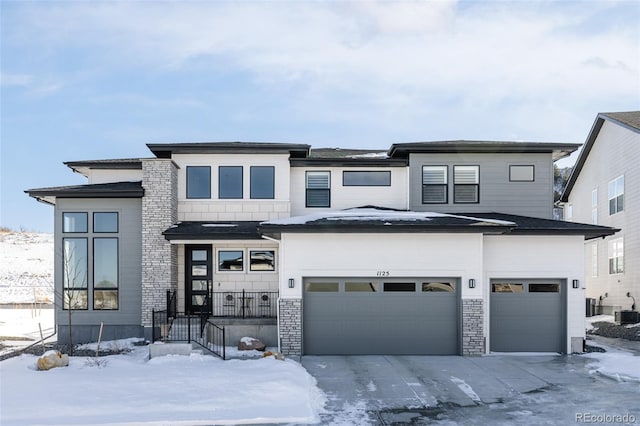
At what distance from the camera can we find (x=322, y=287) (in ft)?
49.4

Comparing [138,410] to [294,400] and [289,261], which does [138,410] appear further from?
[289,261]

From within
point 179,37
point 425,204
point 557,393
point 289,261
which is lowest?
point 557,393

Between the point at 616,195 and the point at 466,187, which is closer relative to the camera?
the point at 466,187

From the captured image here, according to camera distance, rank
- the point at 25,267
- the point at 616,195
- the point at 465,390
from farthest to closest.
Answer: the point at 25,267 → the point at 616,195 → the point at 465,390

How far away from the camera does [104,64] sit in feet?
77.9

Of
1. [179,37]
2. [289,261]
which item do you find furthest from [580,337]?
[179,37]

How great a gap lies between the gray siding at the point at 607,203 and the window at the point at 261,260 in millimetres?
14592

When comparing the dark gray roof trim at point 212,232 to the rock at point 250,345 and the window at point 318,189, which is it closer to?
the window at point 318,189

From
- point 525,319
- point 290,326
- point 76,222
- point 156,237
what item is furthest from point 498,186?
point 76,222

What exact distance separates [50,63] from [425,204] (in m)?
18.5

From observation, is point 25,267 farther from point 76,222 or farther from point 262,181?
point 262,181

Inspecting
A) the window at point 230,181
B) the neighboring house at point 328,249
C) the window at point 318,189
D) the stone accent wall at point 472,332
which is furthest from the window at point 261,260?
the stone accent wall at point 472,332

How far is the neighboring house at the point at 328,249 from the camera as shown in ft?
49.1

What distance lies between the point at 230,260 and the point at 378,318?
5657 millimetres
